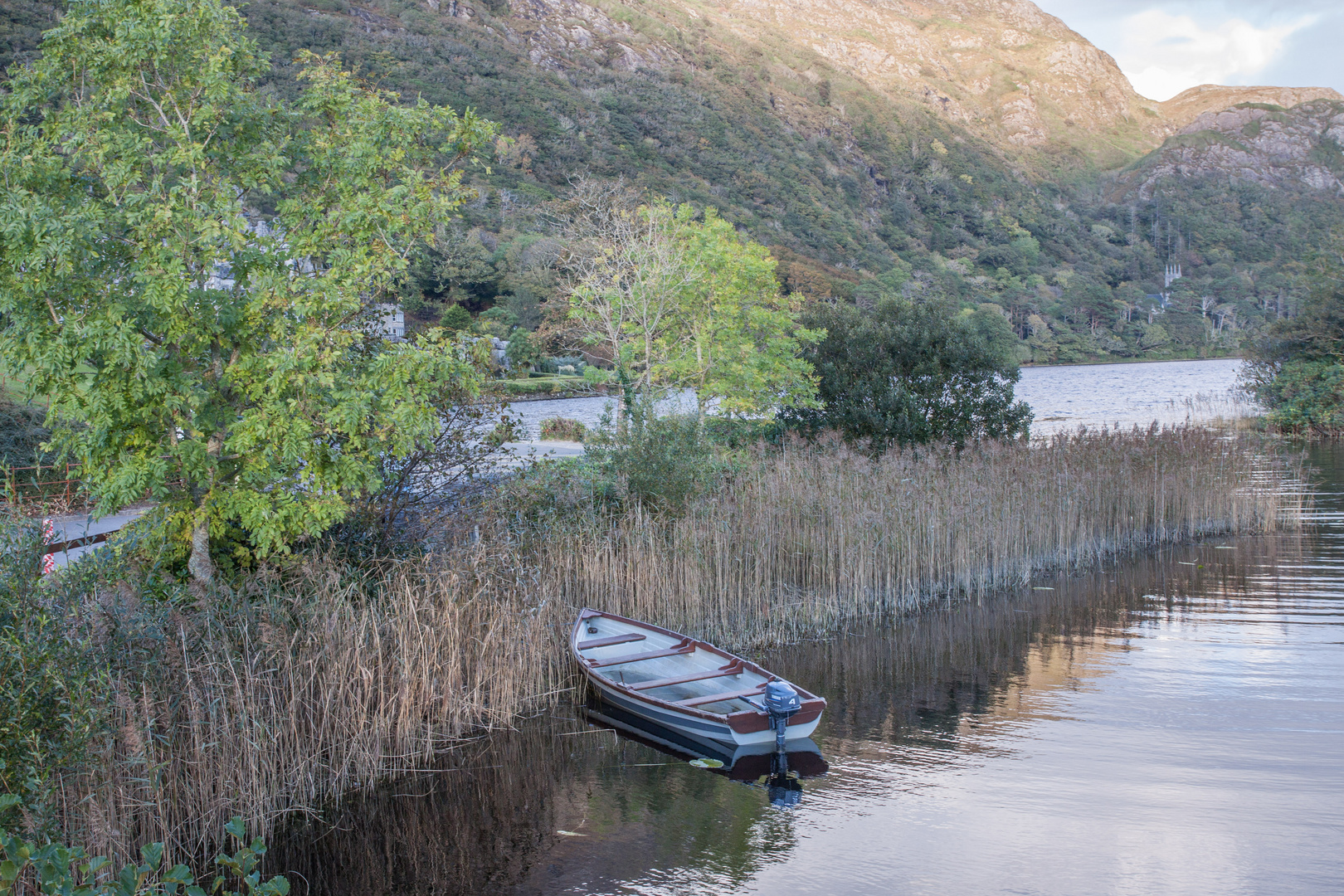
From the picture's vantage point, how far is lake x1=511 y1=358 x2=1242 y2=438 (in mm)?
38750

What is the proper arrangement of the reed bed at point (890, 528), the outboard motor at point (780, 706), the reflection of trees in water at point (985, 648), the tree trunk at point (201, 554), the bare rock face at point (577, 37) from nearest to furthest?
the outboard motor at point (780, 706)
the tree trunk at point (201, 554)
the reflection of trees in water at point (985, 648)
the reed bed at point (890, 528)
the bare rock face at point (577, 37)

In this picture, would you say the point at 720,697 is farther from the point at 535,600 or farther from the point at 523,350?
the point at 523,350

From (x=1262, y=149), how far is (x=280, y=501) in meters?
205

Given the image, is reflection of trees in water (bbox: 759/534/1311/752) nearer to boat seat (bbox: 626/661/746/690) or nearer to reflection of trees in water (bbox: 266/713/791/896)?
boat seat (bbox: 626/661/746/690)

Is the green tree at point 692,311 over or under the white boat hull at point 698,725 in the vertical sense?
over

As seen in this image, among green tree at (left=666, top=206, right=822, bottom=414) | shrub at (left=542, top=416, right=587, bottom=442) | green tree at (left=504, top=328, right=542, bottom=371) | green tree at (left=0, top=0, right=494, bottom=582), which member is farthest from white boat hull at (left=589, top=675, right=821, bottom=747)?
shrub at (left=542, top=416, right=587, bottom=442)

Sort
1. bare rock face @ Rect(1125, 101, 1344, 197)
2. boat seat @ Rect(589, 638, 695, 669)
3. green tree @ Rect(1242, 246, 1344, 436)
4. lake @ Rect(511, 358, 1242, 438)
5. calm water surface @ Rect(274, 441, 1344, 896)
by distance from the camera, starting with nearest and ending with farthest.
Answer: calm water surface @ Rect(274, 441, 1344, 896) < boat seat @ Rect(589, 638, 695, 669) < green tree @ Rect(1242, 246, 1344, 436) < lake @ Rect(511, 358, 1242, 438) < bare rock face @ Rect(1125, 101, 1344, 197)

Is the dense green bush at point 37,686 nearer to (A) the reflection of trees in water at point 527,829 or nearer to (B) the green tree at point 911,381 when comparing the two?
(A) the reflection of trees in water at point 527,829

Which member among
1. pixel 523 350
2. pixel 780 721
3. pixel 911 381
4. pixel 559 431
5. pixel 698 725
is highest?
pixel 523 350

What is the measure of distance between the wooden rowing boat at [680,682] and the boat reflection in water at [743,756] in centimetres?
11

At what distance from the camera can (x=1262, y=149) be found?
170m

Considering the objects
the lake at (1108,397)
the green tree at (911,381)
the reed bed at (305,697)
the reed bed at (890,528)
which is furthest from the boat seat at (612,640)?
the lake at (1108,397)

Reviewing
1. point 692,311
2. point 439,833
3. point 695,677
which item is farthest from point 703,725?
point 692,311

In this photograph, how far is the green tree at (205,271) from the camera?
6.63 metres
